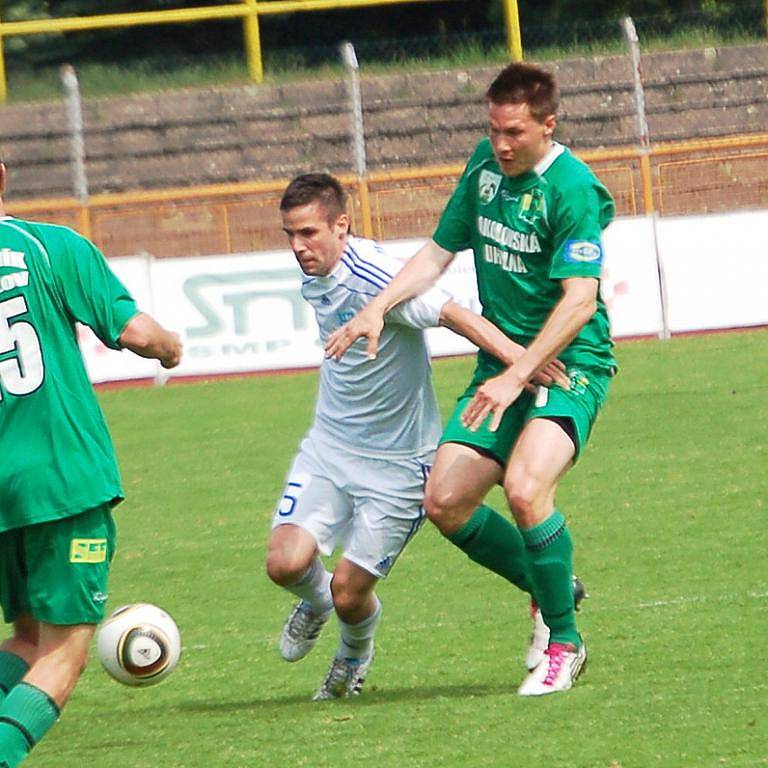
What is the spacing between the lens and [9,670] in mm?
4762

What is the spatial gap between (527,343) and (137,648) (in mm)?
1732

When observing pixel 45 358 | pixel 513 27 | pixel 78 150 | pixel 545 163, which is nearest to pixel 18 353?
pixel 45 358

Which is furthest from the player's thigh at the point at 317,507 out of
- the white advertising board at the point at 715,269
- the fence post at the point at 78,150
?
the fence post at the point at 78,150

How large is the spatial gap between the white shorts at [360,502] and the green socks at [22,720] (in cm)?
169

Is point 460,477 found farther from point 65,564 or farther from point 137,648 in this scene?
point 65,564

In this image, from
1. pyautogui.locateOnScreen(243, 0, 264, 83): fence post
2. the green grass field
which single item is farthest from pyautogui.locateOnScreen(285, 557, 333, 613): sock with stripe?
pyautogui.locateOnScreen(243, 0, 264, 83): fence post

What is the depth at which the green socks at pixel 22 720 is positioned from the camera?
171 inches

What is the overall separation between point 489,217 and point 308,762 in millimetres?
2013

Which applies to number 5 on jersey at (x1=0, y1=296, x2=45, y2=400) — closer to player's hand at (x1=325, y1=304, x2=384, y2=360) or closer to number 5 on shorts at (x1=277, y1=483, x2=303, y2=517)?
player's hand at (x1=325, y1=304, x2=384, y2=360)

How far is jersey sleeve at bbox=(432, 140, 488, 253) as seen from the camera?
606cm

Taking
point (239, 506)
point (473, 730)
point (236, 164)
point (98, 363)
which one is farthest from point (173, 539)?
point (236, 164)

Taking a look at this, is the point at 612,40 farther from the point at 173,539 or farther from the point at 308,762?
the point at 308,762

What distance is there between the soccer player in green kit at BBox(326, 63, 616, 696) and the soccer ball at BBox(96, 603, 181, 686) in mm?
1065

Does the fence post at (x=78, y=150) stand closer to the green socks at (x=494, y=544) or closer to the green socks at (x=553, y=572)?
the green socks at (x=494, y=544)
